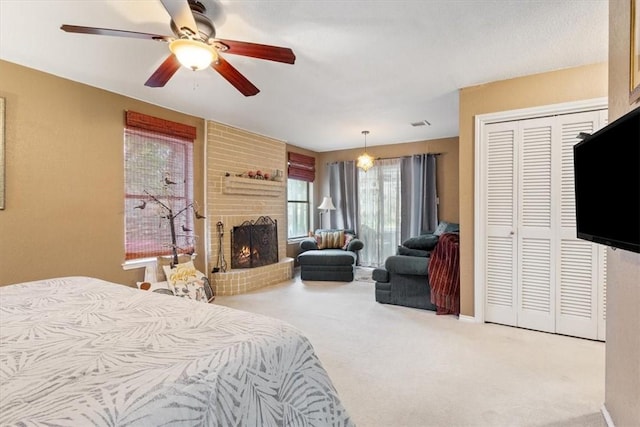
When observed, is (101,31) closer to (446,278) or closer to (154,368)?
(154,368)

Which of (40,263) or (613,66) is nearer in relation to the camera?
(613,66)

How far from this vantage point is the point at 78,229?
10.3 ft

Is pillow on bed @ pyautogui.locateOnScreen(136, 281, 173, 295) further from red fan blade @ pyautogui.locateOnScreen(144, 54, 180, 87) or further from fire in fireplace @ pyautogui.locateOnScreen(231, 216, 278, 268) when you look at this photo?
red fan blade @ pyautogui.locateOnScreen(144, 54, 180, 87)

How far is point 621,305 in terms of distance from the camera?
1.56 metres

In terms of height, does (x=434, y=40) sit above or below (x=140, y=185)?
above

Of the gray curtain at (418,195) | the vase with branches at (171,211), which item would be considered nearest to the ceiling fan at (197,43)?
the vase with branches at (171,211)

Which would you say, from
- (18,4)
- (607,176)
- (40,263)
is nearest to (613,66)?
(607,176)

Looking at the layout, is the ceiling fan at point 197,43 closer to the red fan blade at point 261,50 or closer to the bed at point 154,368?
the red fan blade at point 261,50

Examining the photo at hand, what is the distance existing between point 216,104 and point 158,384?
11.7 ft

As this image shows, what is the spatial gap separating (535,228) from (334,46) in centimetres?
246

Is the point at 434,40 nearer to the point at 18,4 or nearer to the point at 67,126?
the point at 18,4

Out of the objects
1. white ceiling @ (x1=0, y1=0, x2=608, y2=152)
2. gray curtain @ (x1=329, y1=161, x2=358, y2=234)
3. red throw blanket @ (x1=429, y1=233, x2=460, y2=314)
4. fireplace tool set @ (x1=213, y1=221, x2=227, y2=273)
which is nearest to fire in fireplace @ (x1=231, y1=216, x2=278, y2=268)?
fireplace tool set @ (x1=213, y1=221, x2=227, y2=273)

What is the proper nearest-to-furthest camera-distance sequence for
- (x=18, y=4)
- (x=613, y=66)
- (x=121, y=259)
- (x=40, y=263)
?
(x=613, y=66)
(x=18, y=4)
(x=40, y=263)
(x=121, y=259)

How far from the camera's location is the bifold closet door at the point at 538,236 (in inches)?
111
